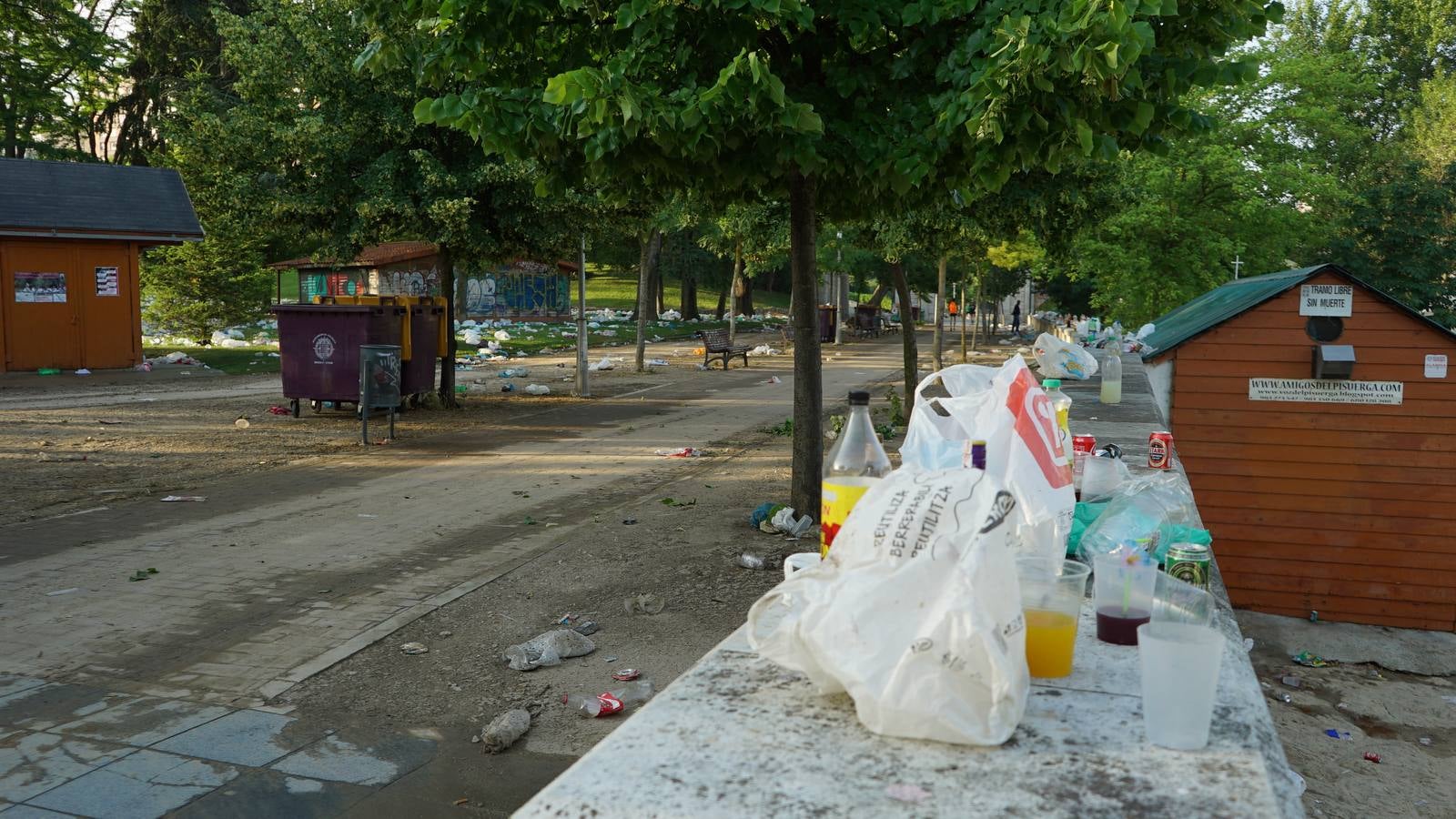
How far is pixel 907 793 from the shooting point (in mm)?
1676

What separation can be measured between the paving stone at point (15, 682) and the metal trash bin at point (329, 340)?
9.39 meters

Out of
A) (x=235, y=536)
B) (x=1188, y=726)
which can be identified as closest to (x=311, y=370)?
(x=235, y=536)

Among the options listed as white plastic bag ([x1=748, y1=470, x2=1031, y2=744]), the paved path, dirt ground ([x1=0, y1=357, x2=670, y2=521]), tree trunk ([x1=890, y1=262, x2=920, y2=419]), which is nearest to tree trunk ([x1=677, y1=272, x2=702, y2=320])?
dirt ground ([x1=0, y1=357, x2=670, y2=521])

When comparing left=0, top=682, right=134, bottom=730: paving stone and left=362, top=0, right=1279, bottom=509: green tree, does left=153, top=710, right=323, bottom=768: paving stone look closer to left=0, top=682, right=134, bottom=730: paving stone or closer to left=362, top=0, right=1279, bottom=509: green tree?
left=0, top=682, right=134, bottom=730: paving stone

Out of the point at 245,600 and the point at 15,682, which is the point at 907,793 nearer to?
the point at 15,682

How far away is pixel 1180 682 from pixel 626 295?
190 feet

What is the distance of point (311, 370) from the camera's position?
14773 mm

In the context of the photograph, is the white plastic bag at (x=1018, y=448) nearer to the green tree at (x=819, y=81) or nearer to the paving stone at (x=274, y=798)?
the green tree at (x=819, y=81)

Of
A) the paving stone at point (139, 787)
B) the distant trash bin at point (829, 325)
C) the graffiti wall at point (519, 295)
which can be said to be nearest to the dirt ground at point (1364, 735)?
the paving stone at point (139, 787)

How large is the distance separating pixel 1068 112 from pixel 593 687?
150 inches

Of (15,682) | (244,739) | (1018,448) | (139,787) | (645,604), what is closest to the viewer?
(1018,448)

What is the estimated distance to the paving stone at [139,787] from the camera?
403cm

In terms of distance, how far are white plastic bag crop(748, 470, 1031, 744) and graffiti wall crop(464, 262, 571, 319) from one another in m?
44.1

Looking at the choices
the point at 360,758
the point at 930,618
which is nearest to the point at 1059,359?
the point at 360,758
